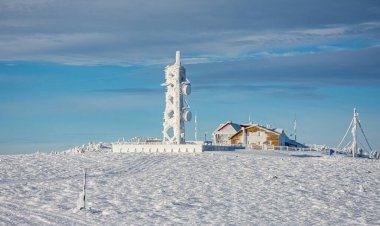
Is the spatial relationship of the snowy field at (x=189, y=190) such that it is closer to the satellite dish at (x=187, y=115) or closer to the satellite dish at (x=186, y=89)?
the satellite dish at (x=187, y=115)

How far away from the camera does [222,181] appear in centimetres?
3841

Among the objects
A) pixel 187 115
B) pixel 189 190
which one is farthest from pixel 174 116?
pixel 189 190

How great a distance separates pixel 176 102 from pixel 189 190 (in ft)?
93.2

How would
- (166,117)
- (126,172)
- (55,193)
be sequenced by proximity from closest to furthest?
(55,193), (126,172), (166,117)

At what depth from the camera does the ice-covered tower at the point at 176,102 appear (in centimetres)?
6194

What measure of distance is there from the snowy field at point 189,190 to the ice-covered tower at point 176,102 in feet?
28.3

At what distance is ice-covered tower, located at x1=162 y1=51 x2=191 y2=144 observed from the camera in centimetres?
6194

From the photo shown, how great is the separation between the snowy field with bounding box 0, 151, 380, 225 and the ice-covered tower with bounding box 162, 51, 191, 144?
340 inches

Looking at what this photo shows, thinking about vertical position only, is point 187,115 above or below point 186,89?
below

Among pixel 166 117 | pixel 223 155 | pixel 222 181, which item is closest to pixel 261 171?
pixel 222 181

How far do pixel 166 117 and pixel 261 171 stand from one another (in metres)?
20.9

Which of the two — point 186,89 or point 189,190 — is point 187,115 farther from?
point 189,190

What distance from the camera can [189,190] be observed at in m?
34.4

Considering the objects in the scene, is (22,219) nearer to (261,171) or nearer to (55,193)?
(55,193)
